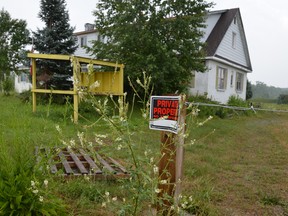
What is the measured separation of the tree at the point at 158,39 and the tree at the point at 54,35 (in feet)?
9.86

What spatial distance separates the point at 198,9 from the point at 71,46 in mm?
6818

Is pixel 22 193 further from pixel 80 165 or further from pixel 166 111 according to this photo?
pixel 80 165

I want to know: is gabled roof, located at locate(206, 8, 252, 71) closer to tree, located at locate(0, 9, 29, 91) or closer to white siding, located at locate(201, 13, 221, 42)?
white siding, located at locate(201, 13, 221, 42)

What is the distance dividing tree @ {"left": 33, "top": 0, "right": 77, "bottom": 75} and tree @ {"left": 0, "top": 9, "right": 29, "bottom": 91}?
9342mm

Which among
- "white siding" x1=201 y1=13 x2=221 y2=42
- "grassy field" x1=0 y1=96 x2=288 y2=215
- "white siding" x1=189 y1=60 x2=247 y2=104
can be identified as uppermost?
"white siding" x1=201 y1=13 x2=221 y2=42

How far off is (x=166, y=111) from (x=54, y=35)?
43.8 feet

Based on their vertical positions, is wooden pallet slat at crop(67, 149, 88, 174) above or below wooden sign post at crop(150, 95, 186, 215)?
below

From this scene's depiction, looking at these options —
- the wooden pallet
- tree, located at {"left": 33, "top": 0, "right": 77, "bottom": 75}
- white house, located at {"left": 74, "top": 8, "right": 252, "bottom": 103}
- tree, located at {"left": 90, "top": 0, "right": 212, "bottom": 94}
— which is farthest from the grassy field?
white house, located at {"left": 74, "top": 8, "right": 252, "bottom": 103}

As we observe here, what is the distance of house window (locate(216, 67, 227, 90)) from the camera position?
1727cm

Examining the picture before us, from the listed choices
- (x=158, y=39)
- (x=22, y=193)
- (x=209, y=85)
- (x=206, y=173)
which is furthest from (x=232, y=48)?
(x=22, y=193)

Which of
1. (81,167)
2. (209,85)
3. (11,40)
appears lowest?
(81,167)

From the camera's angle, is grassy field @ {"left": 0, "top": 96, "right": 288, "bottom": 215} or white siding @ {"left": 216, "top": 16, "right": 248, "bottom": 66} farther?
white siding @ {"left": 216, "top": 16, "right": 248, "bottom": 66}

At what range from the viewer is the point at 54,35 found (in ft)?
47.0

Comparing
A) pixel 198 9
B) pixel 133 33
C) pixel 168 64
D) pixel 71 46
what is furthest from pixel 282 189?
pixel 71 46
